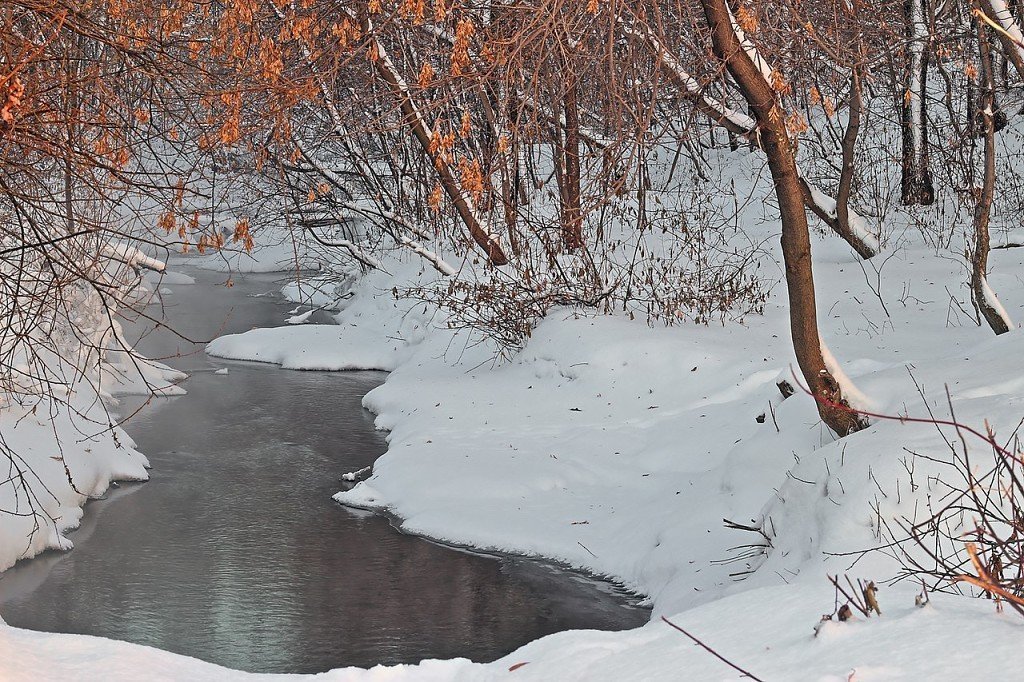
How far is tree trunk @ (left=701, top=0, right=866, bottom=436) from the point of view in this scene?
19.4 ft

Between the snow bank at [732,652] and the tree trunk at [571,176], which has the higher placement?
the tree trunk at [571,176]

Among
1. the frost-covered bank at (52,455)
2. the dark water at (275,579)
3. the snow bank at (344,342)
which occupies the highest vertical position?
the snow bank at (344,342)

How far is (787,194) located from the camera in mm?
6102

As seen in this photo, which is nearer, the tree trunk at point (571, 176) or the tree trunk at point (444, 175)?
the tree trunk at point (444, 175)

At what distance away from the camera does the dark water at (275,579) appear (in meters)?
6.75

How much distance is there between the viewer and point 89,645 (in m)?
4.71

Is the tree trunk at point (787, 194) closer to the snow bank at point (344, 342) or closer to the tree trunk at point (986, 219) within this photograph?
the tree trunk at point (986, 219)

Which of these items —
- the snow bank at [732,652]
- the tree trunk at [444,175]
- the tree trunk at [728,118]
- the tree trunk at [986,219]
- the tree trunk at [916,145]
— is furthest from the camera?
the tree trunk at [916,145]

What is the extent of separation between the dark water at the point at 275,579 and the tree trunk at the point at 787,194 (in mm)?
1979

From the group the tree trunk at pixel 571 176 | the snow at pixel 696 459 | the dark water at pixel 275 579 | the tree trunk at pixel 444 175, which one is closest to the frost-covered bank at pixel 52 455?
Result: the dark water at pixel 275 579

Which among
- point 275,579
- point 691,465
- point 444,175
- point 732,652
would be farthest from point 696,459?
point 732,652

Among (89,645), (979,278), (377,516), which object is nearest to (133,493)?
(377,516)

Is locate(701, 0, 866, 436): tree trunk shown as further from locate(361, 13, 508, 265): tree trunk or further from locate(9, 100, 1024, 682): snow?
locate(361, 13, 508, 265): tree trunk

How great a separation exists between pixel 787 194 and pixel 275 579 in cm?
436
